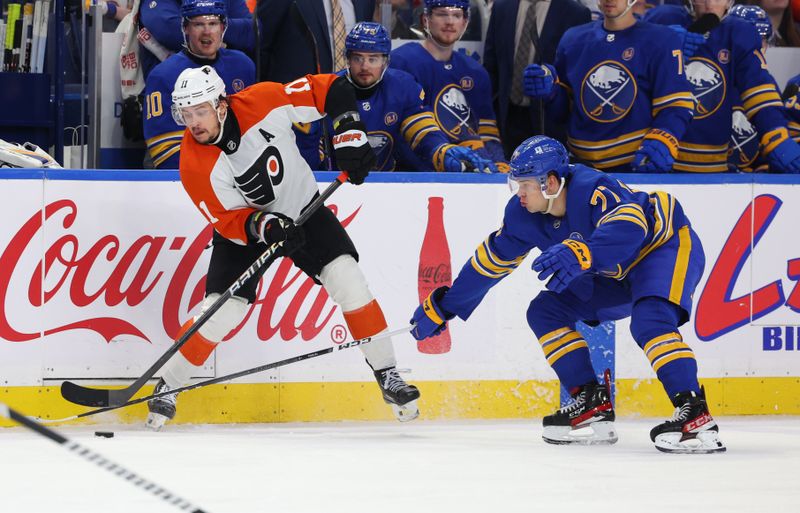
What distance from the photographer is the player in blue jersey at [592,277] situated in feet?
12.9

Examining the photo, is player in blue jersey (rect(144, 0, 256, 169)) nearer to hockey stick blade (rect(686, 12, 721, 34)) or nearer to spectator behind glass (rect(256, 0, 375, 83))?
spectator behind glass (rect(256, 0, 375, 83))

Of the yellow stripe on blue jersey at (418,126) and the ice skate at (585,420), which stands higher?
the yellow stripe on blue jersey at (418,126)

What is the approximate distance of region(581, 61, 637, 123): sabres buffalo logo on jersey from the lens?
523cm

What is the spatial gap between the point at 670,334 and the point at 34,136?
2.69 meters

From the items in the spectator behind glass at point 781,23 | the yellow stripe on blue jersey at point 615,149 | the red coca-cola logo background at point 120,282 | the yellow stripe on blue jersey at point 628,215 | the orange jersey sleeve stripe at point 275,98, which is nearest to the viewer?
the yellow stripe on blue jersey at point 628,215

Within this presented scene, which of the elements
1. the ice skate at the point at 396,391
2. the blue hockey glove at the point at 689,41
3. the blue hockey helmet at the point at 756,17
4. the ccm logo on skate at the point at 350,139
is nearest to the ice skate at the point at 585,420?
the ice skate at the point at 396,391

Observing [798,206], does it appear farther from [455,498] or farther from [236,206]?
[455,498]

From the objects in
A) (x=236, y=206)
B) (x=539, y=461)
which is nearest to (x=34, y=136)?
(x=236, y=206)

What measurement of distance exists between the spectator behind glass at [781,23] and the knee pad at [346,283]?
2575mm

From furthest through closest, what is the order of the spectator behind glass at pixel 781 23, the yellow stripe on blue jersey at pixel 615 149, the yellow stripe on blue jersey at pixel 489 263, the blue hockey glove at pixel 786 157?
the spectator behind glass at pixel 781 23 < the blue hockey glove at pixel 786 157 < the yellow stripe on blue jersey at pixel 615 149 < the yellow stripe on blue jersey at pixel 489 263

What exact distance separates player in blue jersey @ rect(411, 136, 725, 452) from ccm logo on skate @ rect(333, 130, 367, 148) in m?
0.54

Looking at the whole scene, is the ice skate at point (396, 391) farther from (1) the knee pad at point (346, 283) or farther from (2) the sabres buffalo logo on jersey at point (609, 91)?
(2) the sabres buffalo logo on jersey at point (609, 91)

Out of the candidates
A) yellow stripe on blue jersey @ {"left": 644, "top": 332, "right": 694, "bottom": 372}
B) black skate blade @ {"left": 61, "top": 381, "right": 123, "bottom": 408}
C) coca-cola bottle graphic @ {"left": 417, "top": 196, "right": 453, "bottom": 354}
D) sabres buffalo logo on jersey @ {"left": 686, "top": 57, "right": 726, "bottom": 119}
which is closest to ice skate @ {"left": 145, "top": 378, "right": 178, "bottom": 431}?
black skate blade @ {"left": 61, "top": 381, "right": 123, "bottom": 408}

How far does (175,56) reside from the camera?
496 centimetres
